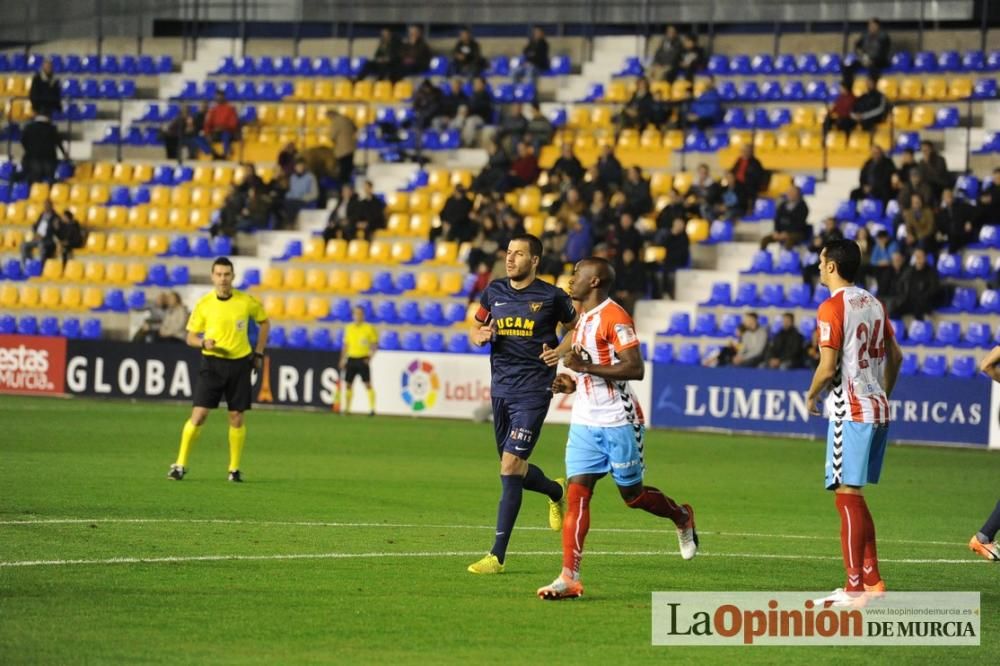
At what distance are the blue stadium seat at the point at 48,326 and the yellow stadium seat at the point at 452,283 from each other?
A: 814 cm

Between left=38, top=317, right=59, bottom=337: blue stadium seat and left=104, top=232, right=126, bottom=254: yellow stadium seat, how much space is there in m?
2.23

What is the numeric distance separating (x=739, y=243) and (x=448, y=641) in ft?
77.9

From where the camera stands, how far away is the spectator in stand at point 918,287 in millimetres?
27391

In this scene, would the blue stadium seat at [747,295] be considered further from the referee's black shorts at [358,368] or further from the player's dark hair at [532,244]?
the player's dark hair at [532,244]

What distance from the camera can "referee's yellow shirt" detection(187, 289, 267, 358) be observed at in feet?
57.6

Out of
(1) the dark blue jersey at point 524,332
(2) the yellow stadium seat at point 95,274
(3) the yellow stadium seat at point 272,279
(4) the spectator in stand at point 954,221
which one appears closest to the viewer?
(1) the dark blue jersey at point 524,332

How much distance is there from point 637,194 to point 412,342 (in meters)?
4.96

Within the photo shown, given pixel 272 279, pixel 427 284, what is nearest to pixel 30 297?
pixel 272 279

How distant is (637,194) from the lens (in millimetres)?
31328

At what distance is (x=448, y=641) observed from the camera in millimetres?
8625

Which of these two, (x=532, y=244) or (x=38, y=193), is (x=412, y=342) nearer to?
(x=38, y=193)

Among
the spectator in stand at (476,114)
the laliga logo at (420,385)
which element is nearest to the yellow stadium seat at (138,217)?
the spectator in stand at (476,114)

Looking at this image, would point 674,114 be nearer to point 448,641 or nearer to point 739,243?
point 739,243

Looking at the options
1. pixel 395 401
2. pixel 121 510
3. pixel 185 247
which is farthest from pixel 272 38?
pixel 121 510
